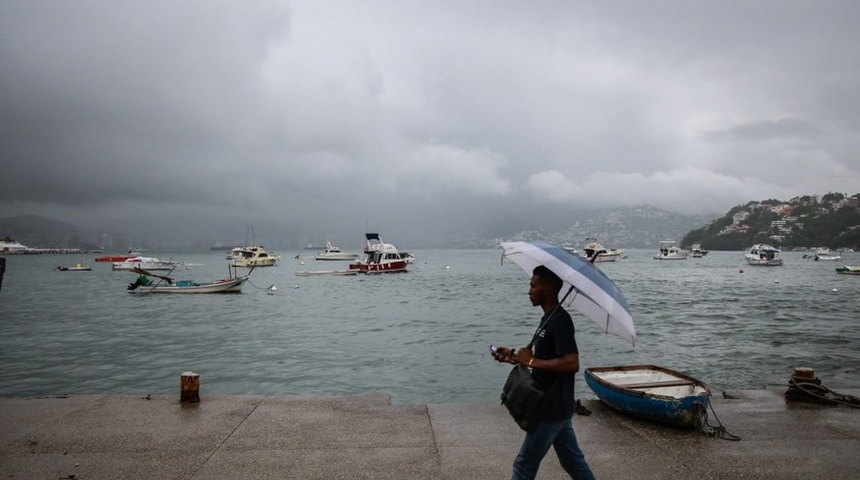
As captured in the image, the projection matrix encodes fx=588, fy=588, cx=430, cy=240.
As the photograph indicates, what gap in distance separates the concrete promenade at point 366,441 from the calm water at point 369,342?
566cm

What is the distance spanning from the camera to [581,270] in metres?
4.23

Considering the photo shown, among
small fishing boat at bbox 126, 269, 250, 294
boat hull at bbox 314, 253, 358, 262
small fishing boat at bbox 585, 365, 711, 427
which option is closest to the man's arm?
small fishing boat at bbox 585, 365, 711, 427

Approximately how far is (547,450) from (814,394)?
6.01m

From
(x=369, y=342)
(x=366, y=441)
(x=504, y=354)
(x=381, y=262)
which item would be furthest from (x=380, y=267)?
(x=504, y=354)

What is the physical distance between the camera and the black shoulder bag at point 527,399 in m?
3.80

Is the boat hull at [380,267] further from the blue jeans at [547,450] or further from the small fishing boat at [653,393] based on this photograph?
the blue jeans at [547,450]

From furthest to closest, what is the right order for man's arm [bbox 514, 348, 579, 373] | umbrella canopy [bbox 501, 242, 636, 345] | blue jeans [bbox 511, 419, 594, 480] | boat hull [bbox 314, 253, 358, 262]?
boat hull [bbox 314, 253, 358, 262] < umbrella canopy [bbox 501, 242, 636, 345] < blue jeans [bbox 511, 419, 594, 480] < man's arm [bbox 514, 348, 579, 373]

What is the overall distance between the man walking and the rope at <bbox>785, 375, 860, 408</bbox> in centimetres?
568

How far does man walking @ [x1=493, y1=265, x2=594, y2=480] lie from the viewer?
12.6 ft

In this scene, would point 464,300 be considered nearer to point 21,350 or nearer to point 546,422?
point 21,350

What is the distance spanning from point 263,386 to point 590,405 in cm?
934

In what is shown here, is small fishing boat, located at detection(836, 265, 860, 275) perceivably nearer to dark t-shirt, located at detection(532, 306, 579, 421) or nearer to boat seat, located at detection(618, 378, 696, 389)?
boat seat, located at detection(618, 378, 696, 389)

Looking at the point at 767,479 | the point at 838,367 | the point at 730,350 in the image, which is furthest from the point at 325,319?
the point at 767,479

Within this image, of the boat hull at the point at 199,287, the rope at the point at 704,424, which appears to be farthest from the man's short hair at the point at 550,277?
the boat hull at the point at 199,287
